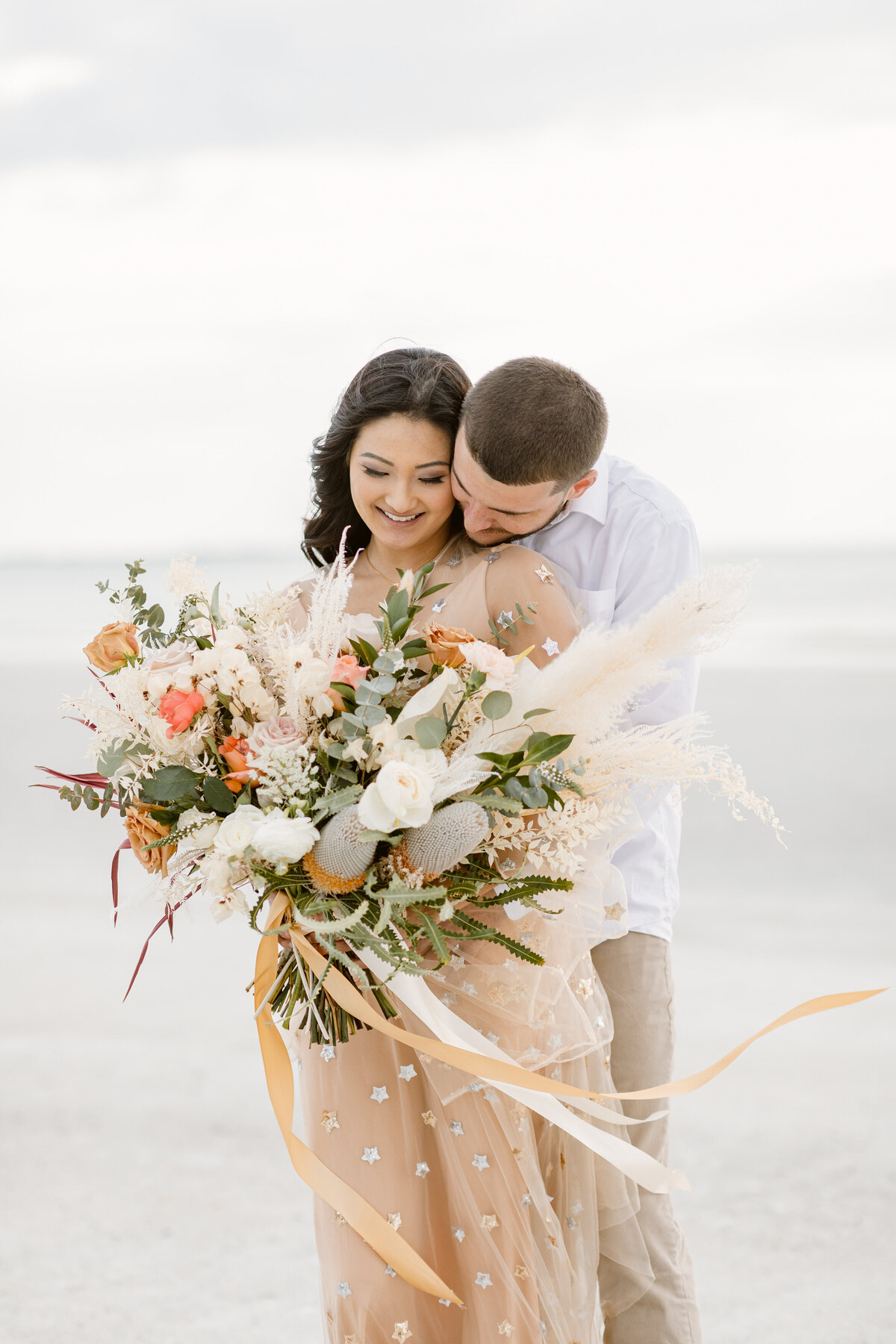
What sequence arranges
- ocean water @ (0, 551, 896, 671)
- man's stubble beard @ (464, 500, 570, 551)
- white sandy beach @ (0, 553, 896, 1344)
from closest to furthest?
man's stubble beard @ (464, 500, 570, 551), white sandy beach @ (0, 553, 896, 1344), ocean water @ (0, 551, 896, 671)

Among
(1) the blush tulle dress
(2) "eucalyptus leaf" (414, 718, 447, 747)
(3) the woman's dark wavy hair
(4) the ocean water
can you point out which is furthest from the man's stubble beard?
(4) the ocean water

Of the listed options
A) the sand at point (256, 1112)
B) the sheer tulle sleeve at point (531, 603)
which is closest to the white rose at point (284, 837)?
the sheer tulle sleeve at point (531, 603)

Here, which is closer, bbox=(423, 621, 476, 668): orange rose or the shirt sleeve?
bbox=(423, 621, 476, 668): orange rose

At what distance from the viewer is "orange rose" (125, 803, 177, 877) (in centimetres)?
161

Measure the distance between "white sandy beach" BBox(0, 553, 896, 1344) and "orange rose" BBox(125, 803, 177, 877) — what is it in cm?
189

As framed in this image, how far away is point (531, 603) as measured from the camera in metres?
1.97

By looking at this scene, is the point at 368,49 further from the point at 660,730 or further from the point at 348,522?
the point at 660,730

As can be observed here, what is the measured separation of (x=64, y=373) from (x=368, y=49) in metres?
5.42

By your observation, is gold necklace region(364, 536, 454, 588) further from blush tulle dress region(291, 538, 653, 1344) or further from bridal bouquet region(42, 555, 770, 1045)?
bridal bouquet region(42, 555, 770, 1045)

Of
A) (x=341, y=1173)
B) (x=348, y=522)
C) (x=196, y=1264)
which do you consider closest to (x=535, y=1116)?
(x=341, y=1173)

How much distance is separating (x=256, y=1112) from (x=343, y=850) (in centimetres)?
299

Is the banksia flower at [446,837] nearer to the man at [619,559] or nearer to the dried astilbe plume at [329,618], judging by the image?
the dried astilbe plume at [329,618]

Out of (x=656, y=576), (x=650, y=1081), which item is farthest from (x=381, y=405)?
(x=650, y=1081)

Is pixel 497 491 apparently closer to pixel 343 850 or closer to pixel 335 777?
pixel 335 777
